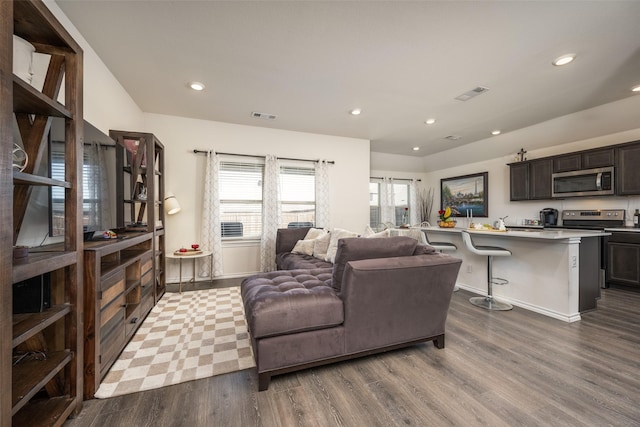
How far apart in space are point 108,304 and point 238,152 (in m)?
3.10

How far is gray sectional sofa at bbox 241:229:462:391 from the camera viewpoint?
63.6 inches

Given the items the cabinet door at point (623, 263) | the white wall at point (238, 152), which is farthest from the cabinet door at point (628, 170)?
the white wall at point (238, 152)

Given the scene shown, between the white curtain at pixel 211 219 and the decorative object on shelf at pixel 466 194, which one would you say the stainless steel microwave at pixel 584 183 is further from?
the white curtain at pixel 211 219

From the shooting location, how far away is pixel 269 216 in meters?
4.43

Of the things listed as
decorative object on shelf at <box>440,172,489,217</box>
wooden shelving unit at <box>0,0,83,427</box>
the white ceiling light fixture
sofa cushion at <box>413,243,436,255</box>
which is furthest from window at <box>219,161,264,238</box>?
decorative object on shelf at <box>440,172,489,217</box>

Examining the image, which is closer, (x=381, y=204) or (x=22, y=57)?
(x=22, y=57)

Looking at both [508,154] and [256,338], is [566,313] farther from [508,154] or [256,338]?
[508,154]

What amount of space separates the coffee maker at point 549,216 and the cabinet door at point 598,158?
88 cm

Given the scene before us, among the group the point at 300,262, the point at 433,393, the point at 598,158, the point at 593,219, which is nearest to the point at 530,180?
the point at 598,158

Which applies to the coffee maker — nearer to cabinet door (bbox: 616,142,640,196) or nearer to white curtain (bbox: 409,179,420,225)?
cabinet door (bbox: 616,142,640,196)

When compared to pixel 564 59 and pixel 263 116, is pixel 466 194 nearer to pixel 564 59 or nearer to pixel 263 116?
pixel 564 59

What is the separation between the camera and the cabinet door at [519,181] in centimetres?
489

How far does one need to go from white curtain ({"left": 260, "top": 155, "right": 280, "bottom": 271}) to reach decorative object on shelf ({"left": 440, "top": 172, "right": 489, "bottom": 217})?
4.63 metres

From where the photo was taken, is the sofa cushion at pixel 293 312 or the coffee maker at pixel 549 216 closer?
the sofa cushion at pixel 293 312
